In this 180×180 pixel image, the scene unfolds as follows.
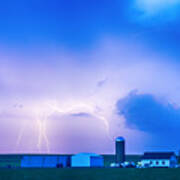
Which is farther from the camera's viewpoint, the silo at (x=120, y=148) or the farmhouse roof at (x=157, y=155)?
the silo at (x=120, y=148)

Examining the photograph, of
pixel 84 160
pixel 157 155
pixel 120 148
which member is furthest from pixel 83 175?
pixel 120 148

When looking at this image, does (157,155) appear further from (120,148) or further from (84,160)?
(84,160)

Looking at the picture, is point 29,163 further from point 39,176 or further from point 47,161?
point 39,176

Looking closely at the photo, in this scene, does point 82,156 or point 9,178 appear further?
point 82,156

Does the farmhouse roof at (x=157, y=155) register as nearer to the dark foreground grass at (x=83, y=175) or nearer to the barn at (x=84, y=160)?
the barn at (x=84, y=160)

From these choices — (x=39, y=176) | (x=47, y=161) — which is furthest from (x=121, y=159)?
(x=39, y=176)

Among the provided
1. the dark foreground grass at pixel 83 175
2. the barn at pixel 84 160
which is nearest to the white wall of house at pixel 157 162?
the barn at pixel 84 160

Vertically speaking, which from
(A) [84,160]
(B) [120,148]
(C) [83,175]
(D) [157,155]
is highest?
(B) [120,148]

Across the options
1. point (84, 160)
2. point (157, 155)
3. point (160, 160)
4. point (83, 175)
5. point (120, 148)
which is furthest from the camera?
point (120, 148)

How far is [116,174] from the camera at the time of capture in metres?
58.9

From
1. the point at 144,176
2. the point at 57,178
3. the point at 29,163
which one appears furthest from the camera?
the point at 29,163

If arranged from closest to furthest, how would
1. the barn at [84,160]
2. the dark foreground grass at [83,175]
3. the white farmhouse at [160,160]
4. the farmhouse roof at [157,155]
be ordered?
the dark foreground grass at [83,175], the barn at [84,160], the white farmhouse at [160,160], the farmhouse roof at [157,155]

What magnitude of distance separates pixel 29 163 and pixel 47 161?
11.0 feet

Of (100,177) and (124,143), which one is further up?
(124,143)
